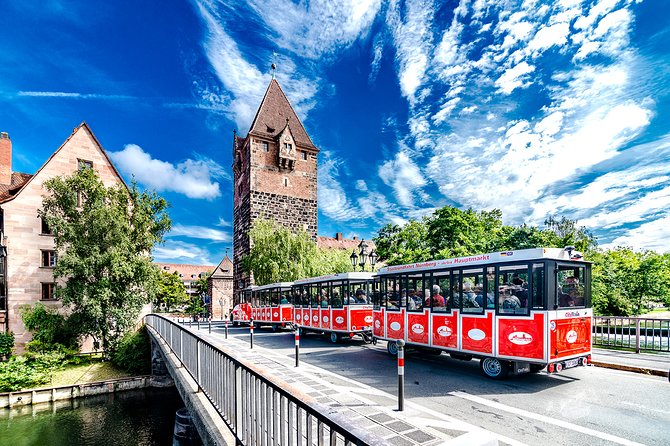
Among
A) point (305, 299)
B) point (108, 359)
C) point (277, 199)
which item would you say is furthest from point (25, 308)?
point (277, 199)

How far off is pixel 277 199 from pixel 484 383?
115 feet

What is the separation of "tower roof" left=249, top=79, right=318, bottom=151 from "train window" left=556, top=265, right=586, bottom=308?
37.2 meters

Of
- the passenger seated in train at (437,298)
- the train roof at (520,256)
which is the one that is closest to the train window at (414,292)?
the passenger seated in train at (437,298)

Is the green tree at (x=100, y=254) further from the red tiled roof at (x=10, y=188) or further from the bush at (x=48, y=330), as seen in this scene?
the red tiled roof at (x=10, y=188)

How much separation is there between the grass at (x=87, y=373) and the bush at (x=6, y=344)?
3.98 meters

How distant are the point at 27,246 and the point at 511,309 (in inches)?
1243

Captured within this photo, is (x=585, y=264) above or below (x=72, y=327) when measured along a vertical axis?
above

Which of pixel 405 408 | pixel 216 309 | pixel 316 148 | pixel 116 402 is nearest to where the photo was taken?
pixel 405 408

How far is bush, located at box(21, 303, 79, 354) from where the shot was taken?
24.9 metres

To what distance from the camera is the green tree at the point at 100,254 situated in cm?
2441

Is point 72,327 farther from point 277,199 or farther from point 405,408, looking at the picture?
point 405,408

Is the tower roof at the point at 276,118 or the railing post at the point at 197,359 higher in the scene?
the tower roof at the point at 276,118

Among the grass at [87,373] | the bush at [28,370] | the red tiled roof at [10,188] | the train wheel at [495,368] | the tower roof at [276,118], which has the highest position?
the tower roof at [276,118]

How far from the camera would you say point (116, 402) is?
21297 mm
